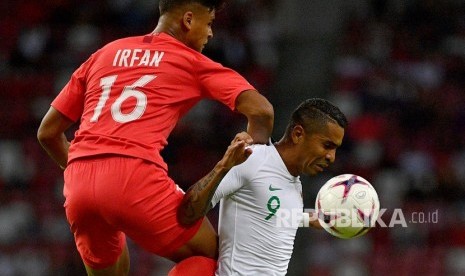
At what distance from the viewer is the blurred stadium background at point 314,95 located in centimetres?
1013

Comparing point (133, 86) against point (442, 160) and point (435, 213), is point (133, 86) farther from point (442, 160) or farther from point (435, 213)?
point (442, 160)

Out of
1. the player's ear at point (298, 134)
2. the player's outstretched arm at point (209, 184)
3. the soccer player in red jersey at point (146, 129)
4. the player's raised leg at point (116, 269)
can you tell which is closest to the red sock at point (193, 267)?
the soccer player in red jersey at point (146, 129)

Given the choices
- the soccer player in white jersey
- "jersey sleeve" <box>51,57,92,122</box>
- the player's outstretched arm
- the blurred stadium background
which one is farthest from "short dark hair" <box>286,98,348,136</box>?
the blurred stadium background

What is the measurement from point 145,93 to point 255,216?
852mm

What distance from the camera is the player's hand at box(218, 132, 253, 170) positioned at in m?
4.54

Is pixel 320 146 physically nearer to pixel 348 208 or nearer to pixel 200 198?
pixel 348 208

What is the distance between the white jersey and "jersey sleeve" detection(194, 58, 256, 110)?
0.46 m

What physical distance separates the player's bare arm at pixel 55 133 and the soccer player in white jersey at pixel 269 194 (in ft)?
3.04

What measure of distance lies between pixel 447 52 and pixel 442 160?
229 centimetres

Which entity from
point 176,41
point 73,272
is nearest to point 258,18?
point 73,272

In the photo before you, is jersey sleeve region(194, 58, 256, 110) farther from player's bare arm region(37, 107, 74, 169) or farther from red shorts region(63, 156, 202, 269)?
player's bare arm region(37, 107, 74, 169)

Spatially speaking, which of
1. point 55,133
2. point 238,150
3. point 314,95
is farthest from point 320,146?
point 314,95

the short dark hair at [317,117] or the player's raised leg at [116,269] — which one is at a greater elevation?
the short dark hair at [317,117]

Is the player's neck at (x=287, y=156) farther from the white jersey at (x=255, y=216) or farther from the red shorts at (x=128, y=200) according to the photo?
the red shorts at (x=128, y=200)
